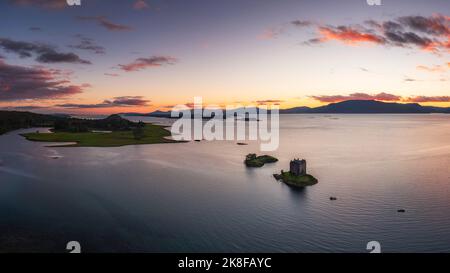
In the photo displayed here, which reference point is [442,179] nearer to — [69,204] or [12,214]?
[69,204]

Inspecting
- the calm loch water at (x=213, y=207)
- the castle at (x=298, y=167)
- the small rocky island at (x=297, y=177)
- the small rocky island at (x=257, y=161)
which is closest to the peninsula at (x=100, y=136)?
the calm loch water at (x=213, y=207)

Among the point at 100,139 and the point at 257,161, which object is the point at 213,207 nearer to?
the point at 257,161

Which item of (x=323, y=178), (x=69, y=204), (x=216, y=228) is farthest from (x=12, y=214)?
(x=323, y=178)

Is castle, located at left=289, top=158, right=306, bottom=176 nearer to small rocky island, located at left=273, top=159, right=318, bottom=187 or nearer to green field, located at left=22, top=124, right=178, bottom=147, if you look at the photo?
small rocky island, located at left=273, top=159, right=318, bottom=187

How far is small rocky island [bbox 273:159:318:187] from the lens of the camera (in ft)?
170

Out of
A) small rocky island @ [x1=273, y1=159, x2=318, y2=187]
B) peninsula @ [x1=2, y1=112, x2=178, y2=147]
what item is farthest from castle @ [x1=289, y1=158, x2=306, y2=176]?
peninsula @ [x1=2, y1=112, x2=178, y2=147]

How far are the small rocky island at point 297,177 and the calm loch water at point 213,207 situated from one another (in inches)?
63.6

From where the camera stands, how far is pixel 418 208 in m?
40.7

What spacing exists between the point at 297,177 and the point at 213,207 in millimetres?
19737

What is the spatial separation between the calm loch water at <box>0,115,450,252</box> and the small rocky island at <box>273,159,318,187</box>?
1614 mm

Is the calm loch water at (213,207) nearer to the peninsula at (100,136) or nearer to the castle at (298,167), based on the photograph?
the castle at (298,167)

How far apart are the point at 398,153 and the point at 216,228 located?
7640cm

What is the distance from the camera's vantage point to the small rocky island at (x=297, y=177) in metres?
51.9

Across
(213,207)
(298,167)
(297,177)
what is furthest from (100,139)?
(213,207)
